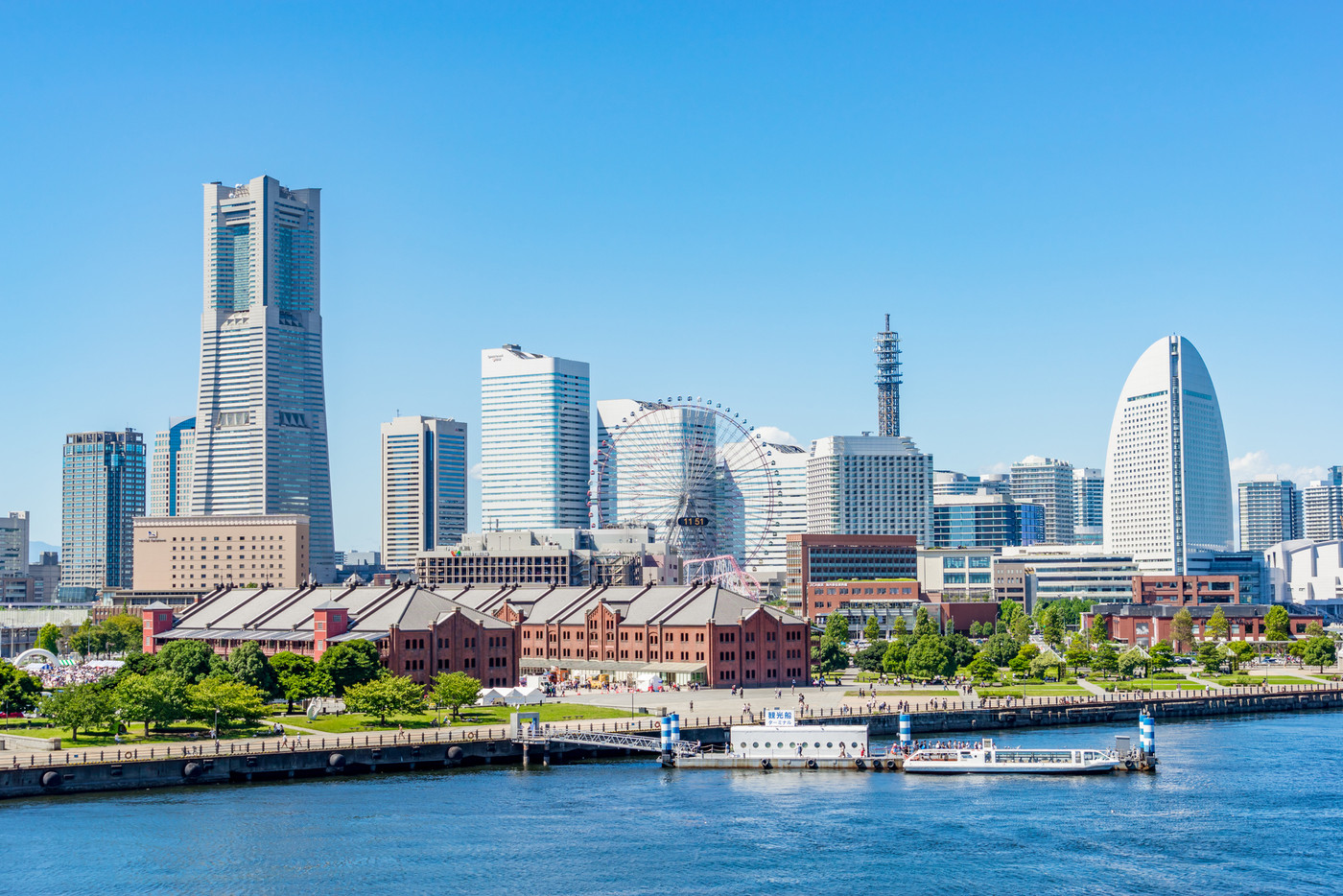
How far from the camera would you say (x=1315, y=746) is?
129500mm

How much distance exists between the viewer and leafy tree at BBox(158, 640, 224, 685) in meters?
141

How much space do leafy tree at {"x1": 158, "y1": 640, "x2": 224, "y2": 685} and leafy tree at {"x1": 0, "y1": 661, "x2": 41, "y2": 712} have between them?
11.3 metres

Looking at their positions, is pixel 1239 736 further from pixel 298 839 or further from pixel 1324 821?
pixel 298 839

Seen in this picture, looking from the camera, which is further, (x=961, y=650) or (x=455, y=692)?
(x=961, y=650)

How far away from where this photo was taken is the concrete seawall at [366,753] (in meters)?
103

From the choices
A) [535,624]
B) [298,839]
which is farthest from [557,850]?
[535,624]

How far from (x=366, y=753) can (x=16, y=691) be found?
1488 inches

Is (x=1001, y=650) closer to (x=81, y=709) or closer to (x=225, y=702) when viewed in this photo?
(x=225, y=702)

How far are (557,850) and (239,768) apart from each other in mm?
32330

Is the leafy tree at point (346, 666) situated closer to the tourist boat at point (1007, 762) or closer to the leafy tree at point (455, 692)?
the leafy tree at point (455, 692)

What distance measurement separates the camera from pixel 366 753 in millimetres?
113688

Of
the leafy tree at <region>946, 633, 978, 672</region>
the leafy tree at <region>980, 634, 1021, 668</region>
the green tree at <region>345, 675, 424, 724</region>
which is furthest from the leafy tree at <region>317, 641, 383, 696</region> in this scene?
the leafy tree at <region>980, 634, 1021, 668</region>

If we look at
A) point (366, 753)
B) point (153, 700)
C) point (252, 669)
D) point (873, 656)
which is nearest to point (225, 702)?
point (153, 700)

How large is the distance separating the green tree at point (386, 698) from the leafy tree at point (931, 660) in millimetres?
62828
